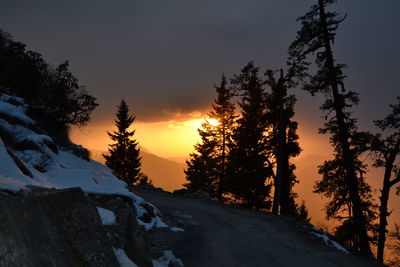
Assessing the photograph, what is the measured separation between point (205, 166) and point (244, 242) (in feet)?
73.4

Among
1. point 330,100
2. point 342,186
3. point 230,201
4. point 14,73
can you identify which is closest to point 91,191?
point 330,100

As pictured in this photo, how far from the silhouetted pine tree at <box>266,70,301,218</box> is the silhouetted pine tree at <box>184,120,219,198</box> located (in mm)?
9383

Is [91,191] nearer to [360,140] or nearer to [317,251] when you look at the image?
[317,251]

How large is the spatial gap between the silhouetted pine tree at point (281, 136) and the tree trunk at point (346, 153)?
5540mm

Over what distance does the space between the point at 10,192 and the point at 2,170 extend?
6.10ft

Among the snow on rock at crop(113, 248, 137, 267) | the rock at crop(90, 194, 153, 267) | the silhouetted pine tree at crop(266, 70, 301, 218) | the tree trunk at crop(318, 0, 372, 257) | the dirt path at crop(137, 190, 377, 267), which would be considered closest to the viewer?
the snow on rock at crop(113, 248, 137, 267)

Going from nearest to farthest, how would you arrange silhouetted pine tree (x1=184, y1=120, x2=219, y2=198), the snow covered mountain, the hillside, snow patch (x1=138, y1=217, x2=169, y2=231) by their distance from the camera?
the hillside, the snow covered mountain, snow patch (x1=138, y1=217, x2=169, y2=231), silhouetted pine tree (x1=184, y1=120, x2=219, y2=198)

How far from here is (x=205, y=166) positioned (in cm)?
3253

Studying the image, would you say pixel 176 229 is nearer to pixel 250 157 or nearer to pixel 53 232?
pixel 53 232

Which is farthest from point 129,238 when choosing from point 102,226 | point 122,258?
point 102,226

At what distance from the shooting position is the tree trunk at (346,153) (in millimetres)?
12070

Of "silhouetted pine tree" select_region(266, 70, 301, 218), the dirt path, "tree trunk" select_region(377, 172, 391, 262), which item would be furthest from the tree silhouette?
"tree trunk" select_region(377, 172, 391, 262)

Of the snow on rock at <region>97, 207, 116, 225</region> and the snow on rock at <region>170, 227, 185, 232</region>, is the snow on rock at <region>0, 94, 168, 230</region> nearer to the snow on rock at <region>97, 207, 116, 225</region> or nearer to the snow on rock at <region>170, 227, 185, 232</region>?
the snow on rock at <region>170, 227, 185, 232</region>

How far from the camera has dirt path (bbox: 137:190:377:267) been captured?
329 inches
